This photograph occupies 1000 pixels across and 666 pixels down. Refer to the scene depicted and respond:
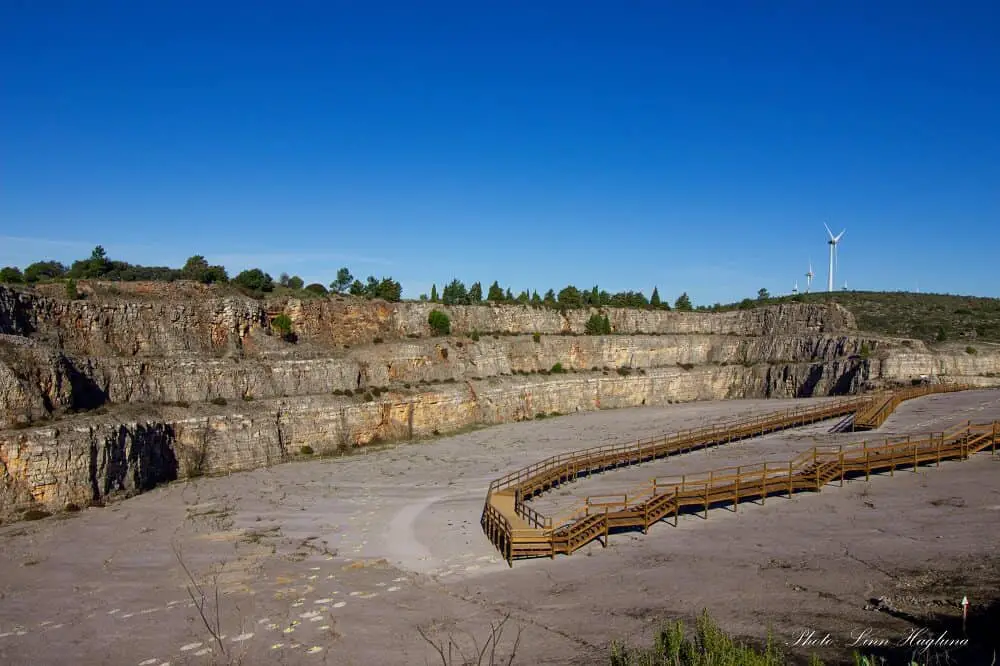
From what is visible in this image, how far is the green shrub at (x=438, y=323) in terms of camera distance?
6744 centimetres

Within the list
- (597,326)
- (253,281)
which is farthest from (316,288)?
(597,326)

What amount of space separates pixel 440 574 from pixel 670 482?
16.5 meters

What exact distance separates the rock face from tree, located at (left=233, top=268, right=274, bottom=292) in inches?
481

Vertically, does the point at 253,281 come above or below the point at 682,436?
above

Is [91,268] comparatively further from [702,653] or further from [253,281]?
[702,653]

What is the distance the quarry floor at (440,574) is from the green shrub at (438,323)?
3322 cm

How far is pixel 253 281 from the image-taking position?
73.1 m

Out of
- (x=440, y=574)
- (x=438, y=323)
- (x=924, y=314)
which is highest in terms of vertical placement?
(x=924, y=314)

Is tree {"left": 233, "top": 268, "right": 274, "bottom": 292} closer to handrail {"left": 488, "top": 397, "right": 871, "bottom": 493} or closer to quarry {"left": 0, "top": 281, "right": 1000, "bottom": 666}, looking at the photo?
quarry {"left": 0, "top": 281, "right": 1000, "bottom": 666}

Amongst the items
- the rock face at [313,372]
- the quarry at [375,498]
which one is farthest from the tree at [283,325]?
the quarry at [375,498]

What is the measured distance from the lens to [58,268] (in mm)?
80562

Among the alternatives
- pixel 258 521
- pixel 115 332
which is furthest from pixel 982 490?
pixel 115 332

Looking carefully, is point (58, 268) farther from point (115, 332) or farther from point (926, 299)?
point (926, 299)

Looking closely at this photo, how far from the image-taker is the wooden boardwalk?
24172 mm
